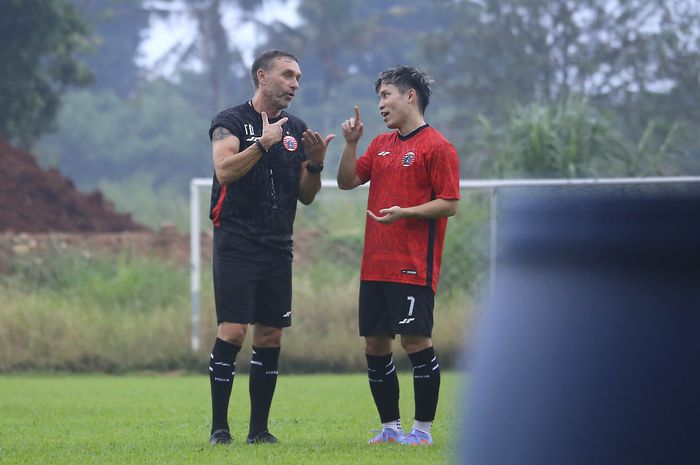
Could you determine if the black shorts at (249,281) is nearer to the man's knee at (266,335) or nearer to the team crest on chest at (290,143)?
the man's knee at (266,335)

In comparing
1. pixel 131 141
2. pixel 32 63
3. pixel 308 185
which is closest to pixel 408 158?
pixel 308 185

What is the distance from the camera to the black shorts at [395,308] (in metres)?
6.28

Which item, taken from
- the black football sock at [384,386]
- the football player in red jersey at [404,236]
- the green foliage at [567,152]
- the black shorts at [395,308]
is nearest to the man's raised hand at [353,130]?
the football player in red jersey at [404,236]

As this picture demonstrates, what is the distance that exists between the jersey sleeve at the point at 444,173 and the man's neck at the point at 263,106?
3.00ft

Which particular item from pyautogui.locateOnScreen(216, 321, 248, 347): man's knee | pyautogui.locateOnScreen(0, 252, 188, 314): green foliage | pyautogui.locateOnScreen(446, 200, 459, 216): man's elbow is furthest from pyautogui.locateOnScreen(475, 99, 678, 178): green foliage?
pyautogui.locateOnScreen(216, 321, 248, 347): man's knee

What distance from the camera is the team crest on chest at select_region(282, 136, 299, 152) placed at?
660 cm

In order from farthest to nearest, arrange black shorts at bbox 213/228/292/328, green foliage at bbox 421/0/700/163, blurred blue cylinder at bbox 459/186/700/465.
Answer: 1. green foliage at bbox 421/0/700/163
2. black shorts at bbox 213/228/292/328
3. blurred blue cylinder at bbox 459/186/700/465

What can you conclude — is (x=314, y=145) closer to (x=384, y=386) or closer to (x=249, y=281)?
(x=249, y=281)

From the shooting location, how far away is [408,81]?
651 cm

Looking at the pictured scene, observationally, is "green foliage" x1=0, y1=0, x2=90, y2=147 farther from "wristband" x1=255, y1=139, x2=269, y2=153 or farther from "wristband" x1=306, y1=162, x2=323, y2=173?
"wristband" x1=255, y1=139, x2=269, y2=153

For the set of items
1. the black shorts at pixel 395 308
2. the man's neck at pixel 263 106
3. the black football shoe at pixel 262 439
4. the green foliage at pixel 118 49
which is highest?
the green foliage at pixel 118 49

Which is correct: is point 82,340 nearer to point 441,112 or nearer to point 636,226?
point 636,226

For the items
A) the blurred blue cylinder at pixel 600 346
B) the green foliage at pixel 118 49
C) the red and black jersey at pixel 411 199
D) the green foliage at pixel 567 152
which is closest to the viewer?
the blurred blue cylinder at pixel 600 346

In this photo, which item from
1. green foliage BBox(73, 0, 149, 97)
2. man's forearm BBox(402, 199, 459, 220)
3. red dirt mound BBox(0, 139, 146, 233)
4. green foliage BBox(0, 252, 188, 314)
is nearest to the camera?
man's forearm BBox(402, 199, 459, 220)
